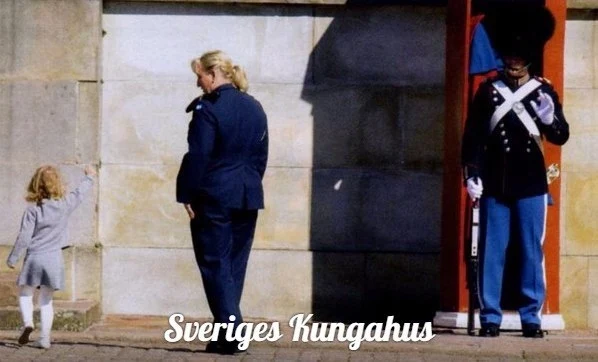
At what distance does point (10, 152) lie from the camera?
12.5 m

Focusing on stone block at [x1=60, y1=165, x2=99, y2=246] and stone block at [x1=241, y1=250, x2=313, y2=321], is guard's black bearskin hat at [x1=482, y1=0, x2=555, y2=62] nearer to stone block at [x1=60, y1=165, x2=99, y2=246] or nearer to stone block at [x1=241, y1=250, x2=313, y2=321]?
stone block at [x1=241, y1=250, x2=313, y2=321]

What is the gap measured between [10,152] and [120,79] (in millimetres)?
954

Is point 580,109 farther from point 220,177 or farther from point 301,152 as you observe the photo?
point 220,177

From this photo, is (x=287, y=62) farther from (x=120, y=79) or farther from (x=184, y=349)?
(x=184, y=349)

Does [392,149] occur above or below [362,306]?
above

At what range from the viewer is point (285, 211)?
505 inches

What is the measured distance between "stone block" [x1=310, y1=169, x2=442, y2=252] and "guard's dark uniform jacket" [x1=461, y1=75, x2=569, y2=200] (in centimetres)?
141

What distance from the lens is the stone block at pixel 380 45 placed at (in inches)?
501

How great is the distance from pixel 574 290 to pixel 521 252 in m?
1.39

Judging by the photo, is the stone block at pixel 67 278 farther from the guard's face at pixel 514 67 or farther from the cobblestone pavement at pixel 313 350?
the guard's face at pixel 514 67

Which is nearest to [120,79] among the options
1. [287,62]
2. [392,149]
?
[287,62]

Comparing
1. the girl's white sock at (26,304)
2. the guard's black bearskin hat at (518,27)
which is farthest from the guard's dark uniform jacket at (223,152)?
the guard's black bearskin hat at (518,27)

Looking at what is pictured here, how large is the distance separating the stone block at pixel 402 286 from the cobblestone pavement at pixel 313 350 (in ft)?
3.70

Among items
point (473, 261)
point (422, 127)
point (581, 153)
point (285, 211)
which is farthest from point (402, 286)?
point (581, 153)
